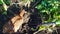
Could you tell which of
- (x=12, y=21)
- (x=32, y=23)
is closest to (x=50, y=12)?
(x=32, y=23)

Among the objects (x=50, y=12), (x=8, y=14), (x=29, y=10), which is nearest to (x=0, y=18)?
(x=8, y=14)

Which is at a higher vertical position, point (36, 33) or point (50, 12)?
point (50, 12)

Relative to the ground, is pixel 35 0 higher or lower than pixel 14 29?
higher

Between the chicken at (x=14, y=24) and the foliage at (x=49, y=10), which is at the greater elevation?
the foliage at (x=49, y=10)

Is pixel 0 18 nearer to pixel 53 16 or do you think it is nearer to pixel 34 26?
pixel 34 26

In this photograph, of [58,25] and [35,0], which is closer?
[58,25]

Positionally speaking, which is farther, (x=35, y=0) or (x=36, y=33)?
(x=35, y=0)

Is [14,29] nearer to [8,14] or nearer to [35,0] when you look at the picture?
[8,14]

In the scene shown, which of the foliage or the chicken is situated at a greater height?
the foliage

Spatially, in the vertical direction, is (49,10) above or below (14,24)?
above
